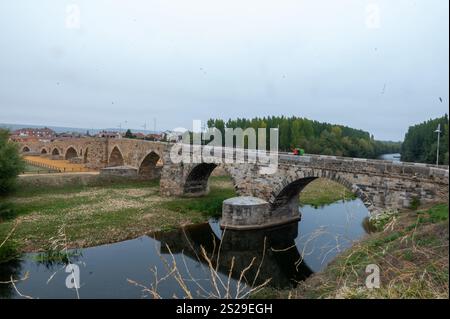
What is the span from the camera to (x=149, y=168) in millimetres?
37188

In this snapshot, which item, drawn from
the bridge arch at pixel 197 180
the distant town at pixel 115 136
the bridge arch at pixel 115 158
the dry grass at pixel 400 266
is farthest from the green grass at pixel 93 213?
the dry grass at pixel 400 266

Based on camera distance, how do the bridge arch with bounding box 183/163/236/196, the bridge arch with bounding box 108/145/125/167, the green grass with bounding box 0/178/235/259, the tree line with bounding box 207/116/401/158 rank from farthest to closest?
1. the tree line with bounding box 207/116/401/158
2. the bridge arch with bounding box 108/145/125/167
3. the bridge arch with bounding box 183/163/236/196
4. the green grass with bounding box 0/178/235/259

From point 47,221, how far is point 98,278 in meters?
8.29

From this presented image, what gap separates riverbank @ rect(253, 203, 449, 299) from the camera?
3535 mm

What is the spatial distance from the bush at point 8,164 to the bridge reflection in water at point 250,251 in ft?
44.3

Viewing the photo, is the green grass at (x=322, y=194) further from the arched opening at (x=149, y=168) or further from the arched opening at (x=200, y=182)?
the arched opening at (x=149, y=168)

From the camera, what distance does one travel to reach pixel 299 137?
62.7m

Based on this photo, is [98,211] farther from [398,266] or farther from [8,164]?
[398,266]

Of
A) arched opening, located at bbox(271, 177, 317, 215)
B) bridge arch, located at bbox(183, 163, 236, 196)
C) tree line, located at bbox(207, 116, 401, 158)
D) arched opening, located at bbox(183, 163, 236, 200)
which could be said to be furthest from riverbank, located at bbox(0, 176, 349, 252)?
tree line, located at bbox(207, 116, 401, 158)

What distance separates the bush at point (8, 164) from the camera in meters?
24.7

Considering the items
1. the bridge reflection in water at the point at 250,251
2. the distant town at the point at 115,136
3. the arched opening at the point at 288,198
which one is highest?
the distant town at the point at 115,136

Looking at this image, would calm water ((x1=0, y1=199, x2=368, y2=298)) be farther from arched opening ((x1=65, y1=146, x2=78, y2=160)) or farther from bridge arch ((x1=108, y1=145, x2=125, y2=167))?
arched opening ((x1=65, y1=146, x2=78, y2=160))

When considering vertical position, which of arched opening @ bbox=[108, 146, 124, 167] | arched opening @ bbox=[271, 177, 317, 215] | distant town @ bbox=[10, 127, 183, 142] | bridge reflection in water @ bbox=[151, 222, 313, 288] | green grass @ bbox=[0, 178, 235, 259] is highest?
distant town @ bbox=[10, 127, 183, 142]
